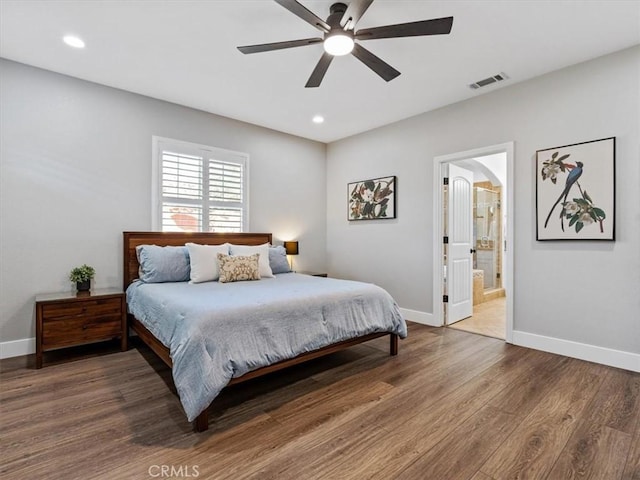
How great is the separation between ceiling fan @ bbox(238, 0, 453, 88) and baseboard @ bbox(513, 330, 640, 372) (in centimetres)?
299

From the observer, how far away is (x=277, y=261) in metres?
4.33

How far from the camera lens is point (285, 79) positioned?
3471 mm

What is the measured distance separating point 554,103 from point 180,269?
168 inches

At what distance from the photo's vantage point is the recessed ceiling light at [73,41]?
9.05ft

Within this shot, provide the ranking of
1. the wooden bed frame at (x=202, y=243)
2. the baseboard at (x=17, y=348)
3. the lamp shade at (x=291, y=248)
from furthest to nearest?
the lamp shade at (x=291, y=248) < the baseboard at (x=17, y=348) < the wooden bed frame at (x=202, y=243)

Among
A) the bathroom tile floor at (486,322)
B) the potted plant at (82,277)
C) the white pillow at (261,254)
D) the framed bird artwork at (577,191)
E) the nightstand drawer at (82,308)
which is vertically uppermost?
the framed bird artwork at (577,191)

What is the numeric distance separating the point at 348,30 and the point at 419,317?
3.55 m

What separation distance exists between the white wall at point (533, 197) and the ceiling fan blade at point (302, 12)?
246 centimetres

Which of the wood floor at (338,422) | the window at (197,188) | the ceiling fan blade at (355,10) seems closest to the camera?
the wood floor at (338,422)

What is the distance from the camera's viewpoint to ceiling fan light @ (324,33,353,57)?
2300 millimetres

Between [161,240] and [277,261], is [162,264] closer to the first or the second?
[161,240]

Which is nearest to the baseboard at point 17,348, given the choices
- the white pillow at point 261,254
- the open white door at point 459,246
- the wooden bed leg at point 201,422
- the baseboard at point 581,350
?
the white pillow at point 261,254

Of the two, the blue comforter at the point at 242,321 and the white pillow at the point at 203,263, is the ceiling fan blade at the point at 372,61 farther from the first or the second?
the white pillow at the point at 203,263

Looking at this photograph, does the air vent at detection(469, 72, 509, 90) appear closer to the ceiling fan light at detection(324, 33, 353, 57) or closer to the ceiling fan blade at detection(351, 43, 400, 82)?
the ceiling fan blade at detection(351, 43, 400, 82)
